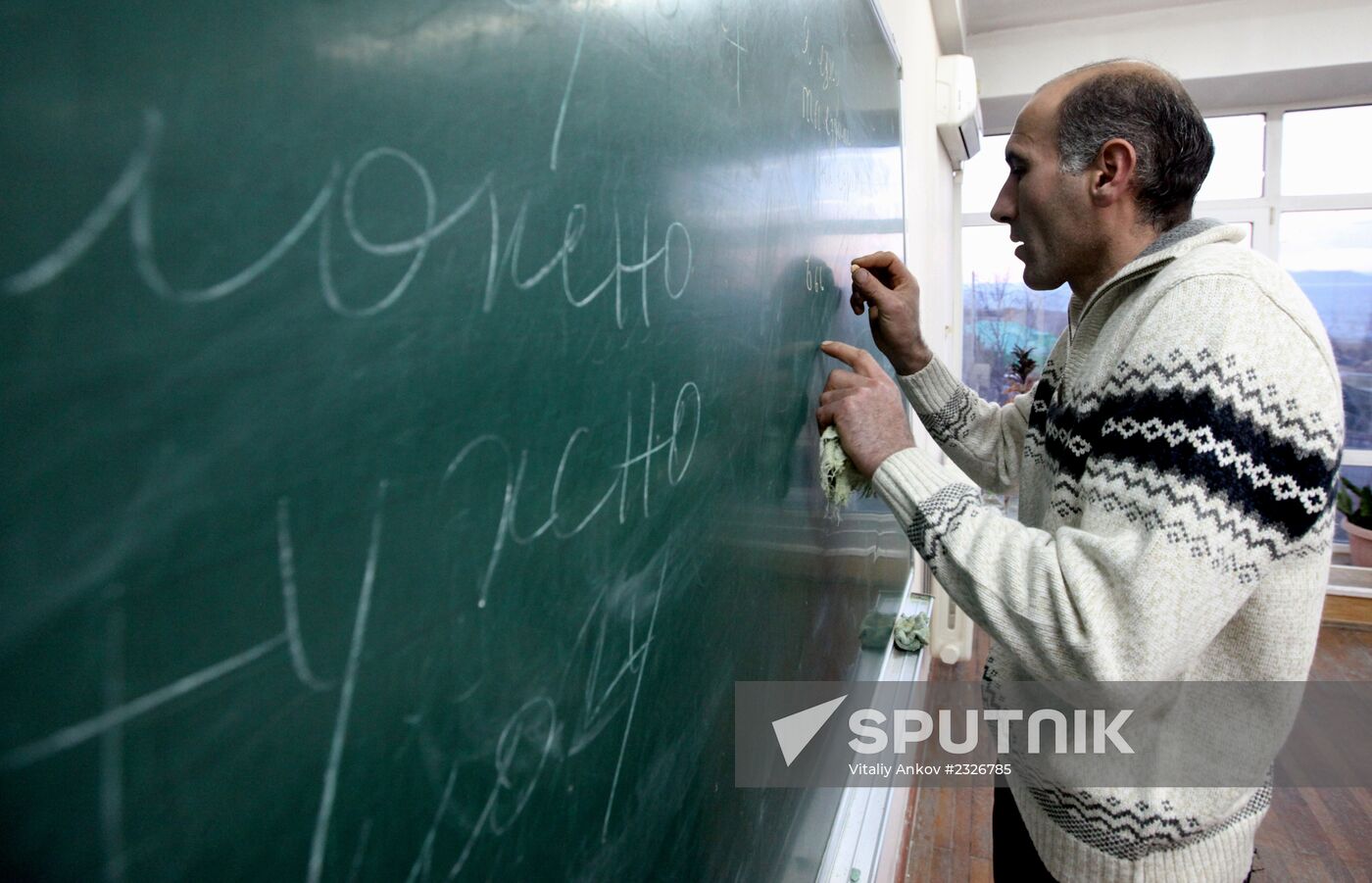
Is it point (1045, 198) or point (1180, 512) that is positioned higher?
point (1045, 198)

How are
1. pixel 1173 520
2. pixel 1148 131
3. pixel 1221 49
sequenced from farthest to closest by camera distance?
pixel 1221 49, pixel 1148 131, pixel 1173 520

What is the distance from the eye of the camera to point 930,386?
146cm

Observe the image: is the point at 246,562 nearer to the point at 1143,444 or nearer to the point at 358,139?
the point at 358,139

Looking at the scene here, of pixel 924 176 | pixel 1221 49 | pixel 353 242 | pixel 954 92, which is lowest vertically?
pixel 353 242

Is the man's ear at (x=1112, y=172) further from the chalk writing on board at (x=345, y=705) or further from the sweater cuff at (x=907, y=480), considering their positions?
the chalk writing on board at (x=345, y=705)

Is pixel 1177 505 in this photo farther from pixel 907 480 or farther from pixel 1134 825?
pixel 1134 825

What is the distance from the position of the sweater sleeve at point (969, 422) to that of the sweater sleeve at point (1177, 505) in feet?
2.08

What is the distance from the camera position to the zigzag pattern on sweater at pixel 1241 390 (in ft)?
2.39

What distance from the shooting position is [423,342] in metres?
0.36

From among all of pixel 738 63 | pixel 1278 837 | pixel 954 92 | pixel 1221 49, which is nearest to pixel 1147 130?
pixel 738 63

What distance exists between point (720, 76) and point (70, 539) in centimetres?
60

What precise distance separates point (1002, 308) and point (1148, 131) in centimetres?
444

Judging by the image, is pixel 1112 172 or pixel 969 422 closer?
pixel 1112 172

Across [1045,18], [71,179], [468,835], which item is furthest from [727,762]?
[1045,18]
